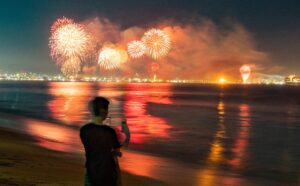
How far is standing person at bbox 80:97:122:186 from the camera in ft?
18.5

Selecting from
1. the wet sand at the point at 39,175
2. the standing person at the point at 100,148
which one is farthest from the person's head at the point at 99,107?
the wet sand at the point at 39,175

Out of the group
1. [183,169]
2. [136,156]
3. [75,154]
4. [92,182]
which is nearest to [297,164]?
[183,169]

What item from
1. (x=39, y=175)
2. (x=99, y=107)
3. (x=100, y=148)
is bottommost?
(x=39, y=175)

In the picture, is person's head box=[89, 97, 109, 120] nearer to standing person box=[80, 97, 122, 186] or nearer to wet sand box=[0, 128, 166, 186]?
standing person box=[80, 97, 122, 186]

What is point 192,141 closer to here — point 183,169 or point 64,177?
point 183,169

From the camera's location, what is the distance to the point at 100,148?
18.6 feet

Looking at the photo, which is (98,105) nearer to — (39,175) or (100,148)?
(100,148)

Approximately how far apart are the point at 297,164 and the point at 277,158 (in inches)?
95.4

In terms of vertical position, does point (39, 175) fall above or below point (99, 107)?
below

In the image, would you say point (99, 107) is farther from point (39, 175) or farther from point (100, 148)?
point (39, 175)

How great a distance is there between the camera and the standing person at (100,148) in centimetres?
565

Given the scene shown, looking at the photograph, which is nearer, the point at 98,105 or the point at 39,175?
the point at 98,105

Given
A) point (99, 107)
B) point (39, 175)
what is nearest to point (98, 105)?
point (99, 107)

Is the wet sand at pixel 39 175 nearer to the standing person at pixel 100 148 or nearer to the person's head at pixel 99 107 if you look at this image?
the standing person at pixel 100 148
